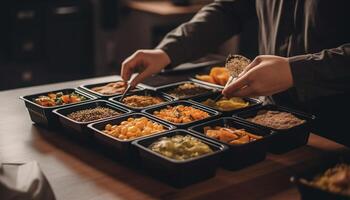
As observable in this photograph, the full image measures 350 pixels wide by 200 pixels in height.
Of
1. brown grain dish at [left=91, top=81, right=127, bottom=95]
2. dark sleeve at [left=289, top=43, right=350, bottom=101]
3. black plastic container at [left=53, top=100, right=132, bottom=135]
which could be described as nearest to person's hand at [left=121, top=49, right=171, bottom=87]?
brown grain dish at [left=91, top=81, right=127, bottom=95]

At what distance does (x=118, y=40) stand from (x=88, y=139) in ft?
11.3

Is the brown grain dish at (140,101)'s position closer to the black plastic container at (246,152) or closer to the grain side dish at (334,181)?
the black plastic container at (246,152)

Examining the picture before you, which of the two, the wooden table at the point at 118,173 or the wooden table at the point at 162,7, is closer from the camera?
the wooden table at the point at 118,173

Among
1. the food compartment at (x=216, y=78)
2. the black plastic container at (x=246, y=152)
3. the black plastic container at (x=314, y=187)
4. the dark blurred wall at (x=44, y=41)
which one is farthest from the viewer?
the dark blurred wall at (x=44, y=41)

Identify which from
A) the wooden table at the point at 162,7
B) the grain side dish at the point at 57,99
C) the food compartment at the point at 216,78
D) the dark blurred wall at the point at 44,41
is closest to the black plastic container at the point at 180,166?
the grain side dish at the point at 57,99

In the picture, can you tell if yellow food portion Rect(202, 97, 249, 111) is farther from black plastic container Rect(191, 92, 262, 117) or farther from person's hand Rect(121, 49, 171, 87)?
person's hand Rect(121, 49, 171, 87)

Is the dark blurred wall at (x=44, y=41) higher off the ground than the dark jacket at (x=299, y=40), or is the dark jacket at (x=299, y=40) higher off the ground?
the dark jacket at (x=299, y=40)

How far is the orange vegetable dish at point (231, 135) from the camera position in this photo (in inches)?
57.4

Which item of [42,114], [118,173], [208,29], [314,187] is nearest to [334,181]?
[314,187]

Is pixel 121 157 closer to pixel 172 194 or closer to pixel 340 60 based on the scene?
pixel 172 194

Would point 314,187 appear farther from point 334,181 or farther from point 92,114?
point 92,114

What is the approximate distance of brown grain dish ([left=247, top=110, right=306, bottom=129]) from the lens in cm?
156

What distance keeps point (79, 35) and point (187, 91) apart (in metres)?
2.79

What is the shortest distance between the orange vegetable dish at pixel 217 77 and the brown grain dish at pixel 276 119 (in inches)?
17.9
